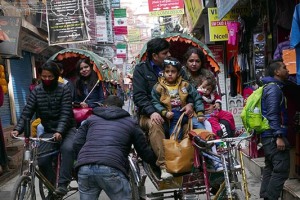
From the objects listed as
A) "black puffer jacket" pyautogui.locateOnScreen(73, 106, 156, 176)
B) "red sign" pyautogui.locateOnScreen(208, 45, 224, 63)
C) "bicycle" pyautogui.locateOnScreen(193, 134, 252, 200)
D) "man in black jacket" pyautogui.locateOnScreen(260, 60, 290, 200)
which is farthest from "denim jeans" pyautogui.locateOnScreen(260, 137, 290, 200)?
"red sign" pyautogui.locateOnScreen(208, 45, 224, 63)

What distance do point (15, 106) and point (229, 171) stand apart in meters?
11.4

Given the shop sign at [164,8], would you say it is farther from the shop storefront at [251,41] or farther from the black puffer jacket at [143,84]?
the black puffer jacket at [143,84]

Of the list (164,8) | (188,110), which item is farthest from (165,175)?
(164,8)

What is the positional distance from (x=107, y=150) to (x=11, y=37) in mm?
6657

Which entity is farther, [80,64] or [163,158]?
[80,64]

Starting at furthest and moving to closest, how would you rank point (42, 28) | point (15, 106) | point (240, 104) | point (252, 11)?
Answer: point (42, 28), point (15, 106), point (240, 104), point (252, 11)

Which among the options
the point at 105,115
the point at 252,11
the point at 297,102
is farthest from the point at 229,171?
the point at 252,11

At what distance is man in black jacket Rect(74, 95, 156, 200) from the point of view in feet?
12.4

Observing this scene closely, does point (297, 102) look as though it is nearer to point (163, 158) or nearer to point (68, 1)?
point (163, 158)

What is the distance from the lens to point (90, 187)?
153 inches

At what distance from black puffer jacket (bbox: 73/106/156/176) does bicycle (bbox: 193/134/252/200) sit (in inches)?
26.6

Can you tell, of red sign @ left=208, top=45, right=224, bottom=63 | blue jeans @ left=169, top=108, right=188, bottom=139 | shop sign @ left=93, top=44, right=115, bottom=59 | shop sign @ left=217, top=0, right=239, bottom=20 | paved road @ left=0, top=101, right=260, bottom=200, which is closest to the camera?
blue jeans @ left=169, top=108, right=188, bottom=139

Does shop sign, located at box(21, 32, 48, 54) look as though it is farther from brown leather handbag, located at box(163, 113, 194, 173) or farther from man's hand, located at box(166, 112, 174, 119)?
brown leather handbag, located at box(163, 113, 194, 173)

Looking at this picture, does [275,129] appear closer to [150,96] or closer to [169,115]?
[169,115]
